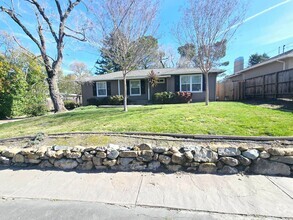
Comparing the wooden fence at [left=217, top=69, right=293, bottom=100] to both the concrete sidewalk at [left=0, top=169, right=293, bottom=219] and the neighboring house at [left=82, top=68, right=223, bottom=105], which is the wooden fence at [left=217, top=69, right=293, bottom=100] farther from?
the concrete sidewalk at [left=0, top=169, right=293, bottom=219]

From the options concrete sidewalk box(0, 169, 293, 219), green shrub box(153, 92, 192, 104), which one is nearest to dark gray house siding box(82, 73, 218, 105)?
green shrub box(153, 92, 192, 104)

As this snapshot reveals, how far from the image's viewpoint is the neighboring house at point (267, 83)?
33.7ft

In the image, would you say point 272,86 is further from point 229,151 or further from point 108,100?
point 108,100

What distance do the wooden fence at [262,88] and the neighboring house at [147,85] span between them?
224cm

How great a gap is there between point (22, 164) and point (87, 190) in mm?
2031

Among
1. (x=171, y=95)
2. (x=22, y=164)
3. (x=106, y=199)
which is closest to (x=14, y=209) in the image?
(x=106, y=199)

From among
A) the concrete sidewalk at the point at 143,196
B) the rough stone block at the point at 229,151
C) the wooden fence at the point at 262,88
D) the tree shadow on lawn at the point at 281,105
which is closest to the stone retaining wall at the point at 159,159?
the rough stone block at the point at 229,151

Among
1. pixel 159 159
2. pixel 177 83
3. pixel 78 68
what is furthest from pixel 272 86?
pixel 78 68

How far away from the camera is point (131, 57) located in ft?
25.8

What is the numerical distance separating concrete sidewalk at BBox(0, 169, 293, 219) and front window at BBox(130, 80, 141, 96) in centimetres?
1349

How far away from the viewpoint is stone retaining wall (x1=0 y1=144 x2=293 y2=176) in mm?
3381

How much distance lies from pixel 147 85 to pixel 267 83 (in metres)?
9.12

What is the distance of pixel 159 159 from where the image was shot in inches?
144

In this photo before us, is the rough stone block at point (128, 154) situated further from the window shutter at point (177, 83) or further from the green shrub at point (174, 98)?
the window shutter at point (177, 83)
